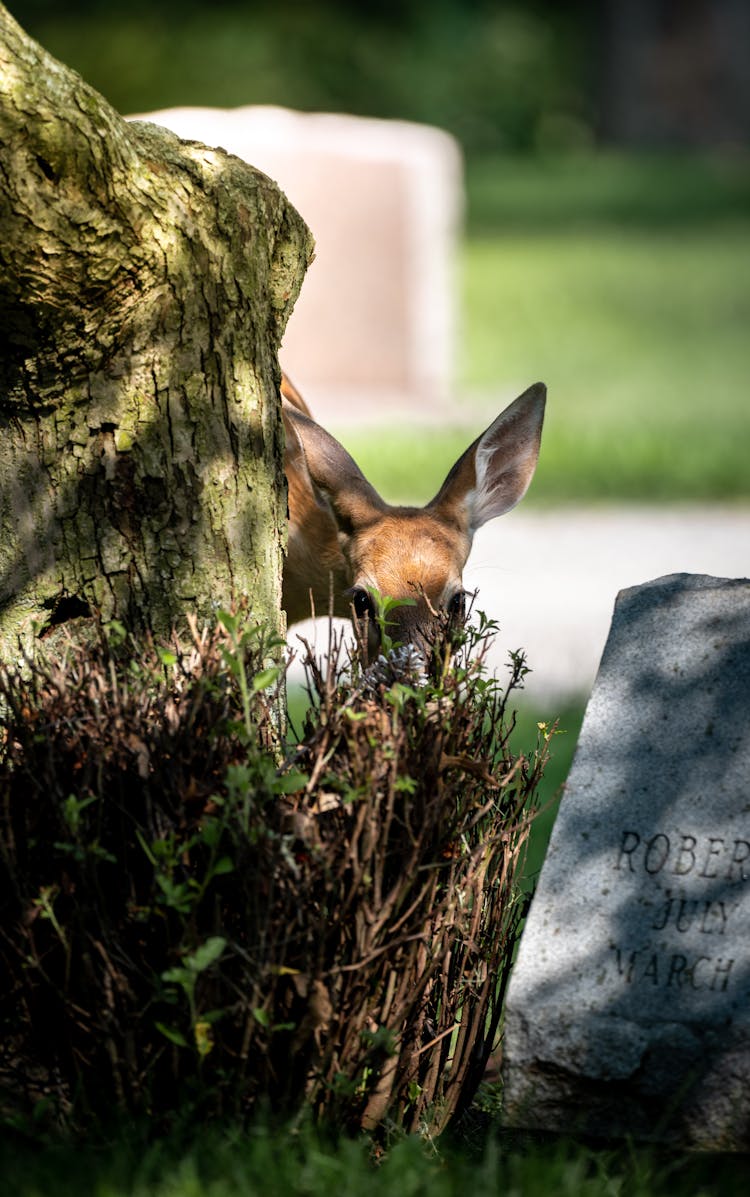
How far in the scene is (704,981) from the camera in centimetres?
365

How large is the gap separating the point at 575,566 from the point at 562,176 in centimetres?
2395

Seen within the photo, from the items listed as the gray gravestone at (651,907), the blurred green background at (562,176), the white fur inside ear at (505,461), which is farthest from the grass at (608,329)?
the gray gravestone at (651,907)

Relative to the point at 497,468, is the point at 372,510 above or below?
below

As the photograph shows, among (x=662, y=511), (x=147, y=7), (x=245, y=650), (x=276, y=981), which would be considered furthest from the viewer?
(x=147, y=7)

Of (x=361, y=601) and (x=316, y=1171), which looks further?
(x=361, y=601)

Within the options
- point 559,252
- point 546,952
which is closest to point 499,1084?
point 546,952

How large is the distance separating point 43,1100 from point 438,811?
1052 millimetres

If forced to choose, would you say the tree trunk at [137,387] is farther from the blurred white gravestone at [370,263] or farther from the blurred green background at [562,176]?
the blurred white gravestone at [370,263]

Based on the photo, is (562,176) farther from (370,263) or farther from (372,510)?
(372,510)

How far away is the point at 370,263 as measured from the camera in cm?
1877

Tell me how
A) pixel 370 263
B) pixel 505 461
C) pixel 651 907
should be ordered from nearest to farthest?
pixel 651 907, pixel 505 461, pixel 370 263

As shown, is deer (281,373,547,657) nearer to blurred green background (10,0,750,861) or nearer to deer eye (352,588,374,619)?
deer eye (352,588,374,619)

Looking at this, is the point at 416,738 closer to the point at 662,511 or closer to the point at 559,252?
the point at 662,511

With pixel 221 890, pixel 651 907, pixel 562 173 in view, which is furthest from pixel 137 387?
pixel 562 173
